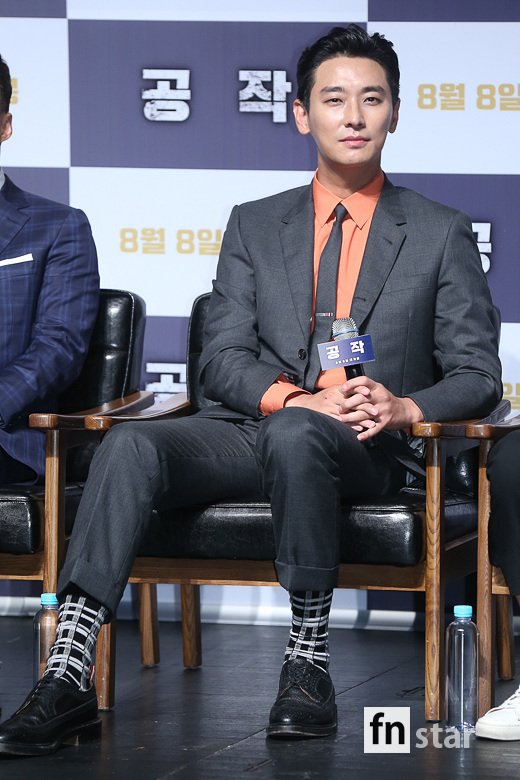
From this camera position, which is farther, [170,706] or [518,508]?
[170,706]

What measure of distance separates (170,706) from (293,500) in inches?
26.4

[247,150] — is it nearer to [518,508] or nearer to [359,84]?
[359,84]

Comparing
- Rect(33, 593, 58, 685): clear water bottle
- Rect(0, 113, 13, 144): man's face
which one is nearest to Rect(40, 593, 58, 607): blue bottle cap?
Rect(33, 593, 58, 685): clear water bottle

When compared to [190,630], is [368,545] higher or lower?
higher

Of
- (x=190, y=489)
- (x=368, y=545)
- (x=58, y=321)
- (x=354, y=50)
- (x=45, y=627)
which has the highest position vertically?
(x=354, y=50)

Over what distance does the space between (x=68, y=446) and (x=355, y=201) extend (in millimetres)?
838

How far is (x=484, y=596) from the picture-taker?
256 centimetres

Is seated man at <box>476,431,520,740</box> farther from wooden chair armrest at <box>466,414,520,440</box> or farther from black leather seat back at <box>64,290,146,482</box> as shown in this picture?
black leather seat back at <box>64,290,146,482</box>

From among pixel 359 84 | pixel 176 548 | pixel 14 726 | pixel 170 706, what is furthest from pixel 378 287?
pixel 14 726

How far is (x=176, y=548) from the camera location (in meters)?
2.57

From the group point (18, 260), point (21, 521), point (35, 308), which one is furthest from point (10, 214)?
point (21, 521)

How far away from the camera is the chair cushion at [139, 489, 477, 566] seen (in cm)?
247

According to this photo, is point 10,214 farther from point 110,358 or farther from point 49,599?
point 49,599

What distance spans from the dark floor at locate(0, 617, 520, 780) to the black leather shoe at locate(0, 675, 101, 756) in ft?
0.08
